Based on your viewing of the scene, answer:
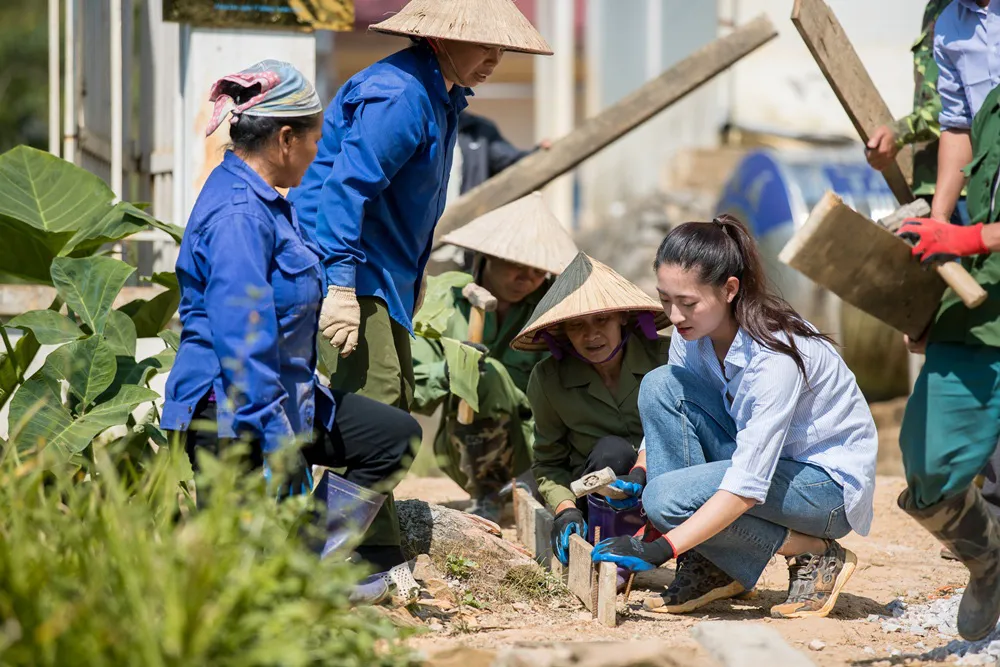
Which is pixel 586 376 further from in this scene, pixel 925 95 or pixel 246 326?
pixel 246 326

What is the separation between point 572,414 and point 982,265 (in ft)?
4.88

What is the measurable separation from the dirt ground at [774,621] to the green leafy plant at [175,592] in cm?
54

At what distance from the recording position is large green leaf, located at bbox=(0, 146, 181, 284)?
407cm

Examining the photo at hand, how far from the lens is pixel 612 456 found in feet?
13.0

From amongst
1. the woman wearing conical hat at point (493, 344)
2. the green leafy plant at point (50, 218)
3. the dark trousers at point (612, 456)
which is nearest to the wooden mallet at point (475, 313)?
the woman wearing conical hat at point (493, 344)

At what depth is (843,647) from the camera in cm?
318

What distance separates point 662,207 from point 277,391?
1058cm

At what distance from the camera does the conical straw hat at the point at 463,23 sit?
3516 mm

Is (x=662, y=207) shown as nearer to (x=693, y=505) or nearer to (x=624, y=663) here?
(x=693, y=505)

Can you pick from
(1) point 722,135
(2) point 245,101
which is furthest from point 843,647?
(1) point 722,135

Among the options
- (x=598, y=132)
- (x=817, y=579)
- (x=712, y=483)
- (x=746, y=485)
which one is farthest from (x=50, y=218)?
(x=817, y=579)

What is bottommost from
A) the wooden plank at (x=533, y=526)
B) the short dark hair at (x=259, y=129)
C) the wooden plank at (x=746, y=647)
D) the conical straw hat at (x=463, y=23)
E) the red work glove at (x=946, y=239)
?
the wooden plank at (x=533, y=526)

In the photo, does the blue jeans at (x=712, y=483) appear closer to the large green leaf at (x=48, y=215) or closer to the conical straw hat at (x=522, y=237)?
the conical straw hat at (x=522, y=237)

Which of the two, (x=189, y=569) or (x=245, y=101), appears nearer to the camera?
(x=189, y=569)
